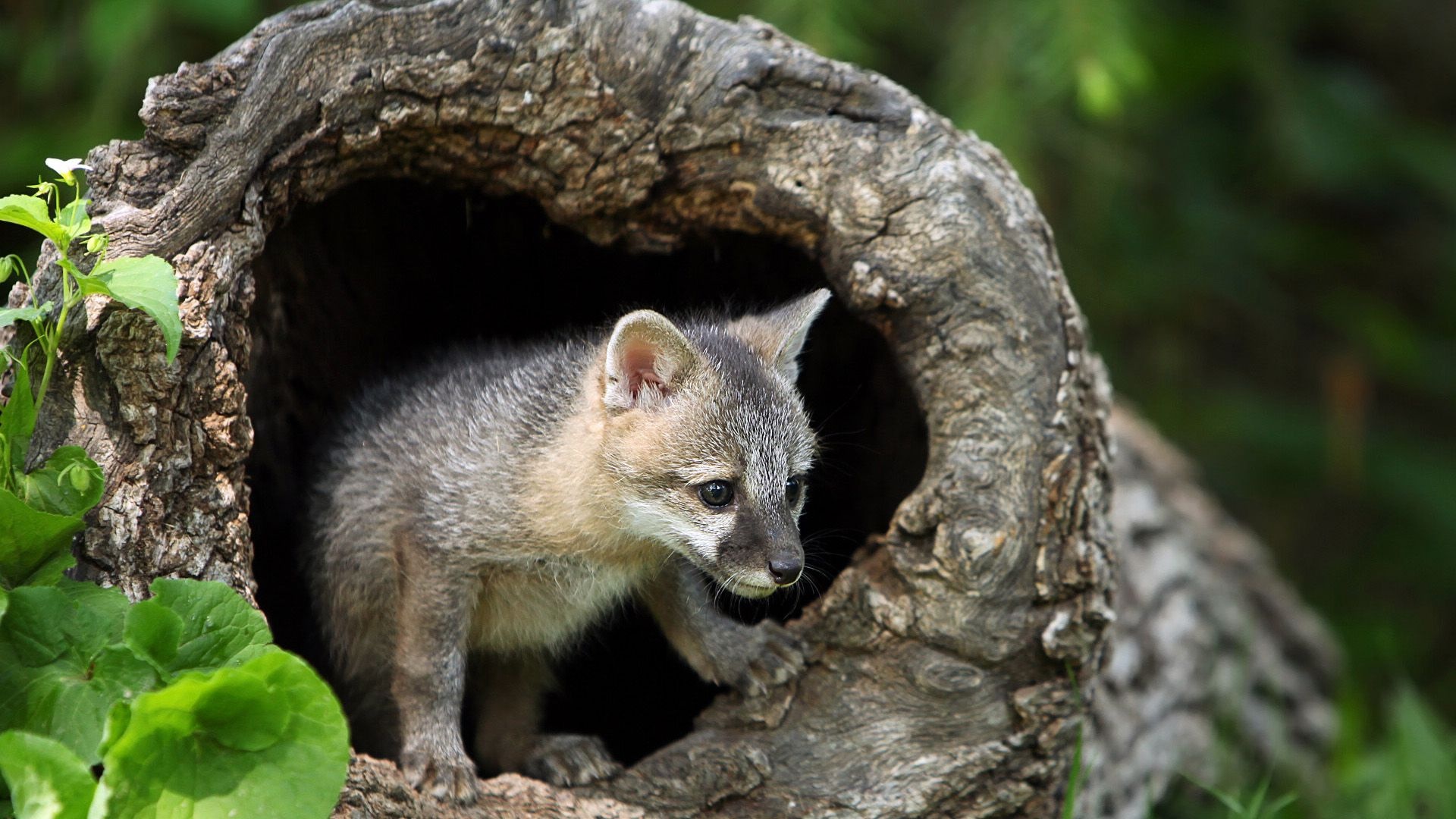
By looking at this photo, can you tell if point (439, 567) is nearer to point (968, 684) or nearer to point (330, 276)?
point (330, 276)

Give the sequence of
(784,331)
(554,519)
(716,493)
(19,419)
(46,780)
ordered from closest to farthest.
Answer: (46,780) → (19,419) → (716,493) → (554,519) → (784,331)

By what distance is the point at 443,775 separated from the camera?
11.1 ft

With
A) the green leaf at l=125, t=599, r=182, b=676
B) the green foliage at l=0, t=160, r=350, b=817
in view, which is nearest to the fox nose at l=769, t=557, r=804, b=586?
the green foliage at l=0, t=160, r=350, b=817

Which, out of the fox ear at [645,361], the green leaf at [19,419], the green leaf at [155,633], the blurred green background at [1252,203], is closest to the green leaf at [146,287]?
the green leaf at [19,419]

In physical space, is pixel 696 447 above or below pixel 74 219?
below

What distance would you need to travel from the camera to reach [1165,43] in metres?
5.88

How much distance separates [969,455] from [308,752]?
1.80 metres

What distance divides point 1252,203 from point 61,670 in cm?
627

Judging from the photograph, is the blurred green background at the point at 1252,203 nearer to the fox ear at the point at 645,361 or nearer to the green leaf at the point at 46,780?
the fox ear at the point at 645,361

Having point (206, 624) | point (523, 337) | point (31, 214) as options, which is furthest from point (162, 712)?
point (523, 337)

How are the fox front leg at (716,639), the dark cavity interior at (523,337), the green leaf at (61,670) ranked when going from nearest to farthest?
the green leaf at (61,670), the fox front leg at (716,639), the dark cavity interior at (523,337)

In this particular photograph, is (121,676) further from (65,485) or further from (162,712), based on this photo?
(65,485)

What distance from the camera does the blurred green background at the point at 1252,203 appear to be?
4.94m

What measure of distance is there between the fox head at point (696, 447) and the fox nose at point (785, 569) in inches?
2.9
